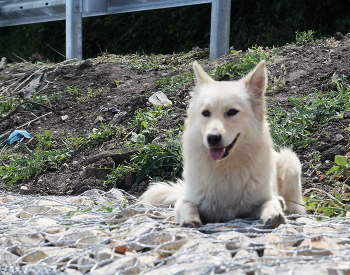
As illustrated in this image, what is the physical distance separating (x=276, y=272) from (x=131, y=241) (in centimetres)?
94

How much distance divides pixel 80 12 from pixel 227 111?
6.46 meters

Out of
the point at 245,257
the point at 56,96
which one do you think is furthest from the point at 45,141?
the point at 245,257

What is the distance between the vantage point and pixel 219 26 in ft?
25.6

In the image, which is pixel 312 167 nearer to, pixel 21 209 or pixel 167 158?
pixel 167 158

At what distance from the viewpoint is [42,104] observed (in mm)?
7707

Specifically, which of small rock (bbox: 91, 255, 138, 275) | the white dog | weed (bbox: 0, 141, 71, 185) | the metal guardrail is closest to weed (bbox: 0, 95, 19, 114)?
the metal guardrail

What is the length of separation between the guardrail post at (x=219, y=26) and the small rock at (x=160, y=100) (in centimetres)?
162

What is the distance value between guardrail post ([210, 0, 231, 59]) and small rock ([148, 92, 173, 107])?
1615 mm

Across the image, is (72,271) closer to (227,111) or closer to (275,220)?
(275,220)

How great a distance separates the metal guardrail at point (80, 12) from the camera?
784 centimetres

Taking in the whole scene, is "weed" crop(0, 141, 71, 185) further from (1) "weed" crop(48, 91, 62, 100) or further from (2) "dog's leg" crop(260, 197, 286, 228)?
(2) "dog's leg" crop(260, 197, 286, 228)

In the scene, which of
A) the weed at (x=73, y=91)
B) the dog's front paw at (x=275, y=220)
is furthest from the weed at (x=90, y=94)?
the dog's front paw at (x=275, y=220)

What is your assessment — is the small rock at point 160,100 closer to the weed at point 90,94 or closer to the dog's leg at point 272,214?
the weed at point 90,94

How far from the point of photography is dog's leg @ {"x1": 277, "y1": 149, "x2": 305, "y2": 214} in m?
3.89
